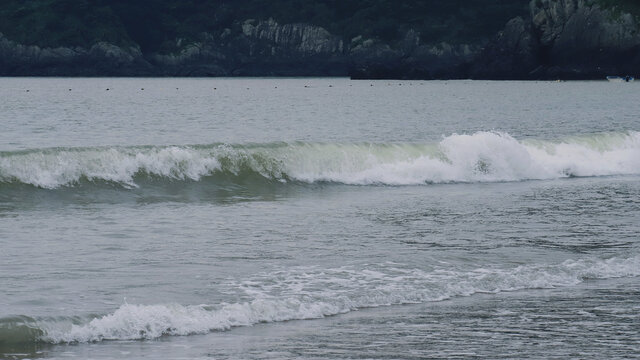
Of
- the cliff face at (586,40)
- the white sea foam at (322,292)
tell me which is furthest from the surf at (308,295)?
the cliff face at (586,40)

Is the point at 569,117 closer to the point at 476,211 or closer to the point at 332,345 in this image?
the point at 476,211

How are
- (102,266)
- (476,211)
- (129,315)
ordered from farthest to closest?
(476,211)
(102,266)
(129,315)

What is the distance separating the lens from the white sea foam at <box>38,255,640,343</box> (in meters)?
13.2

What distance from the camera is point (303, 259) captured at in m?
17.7

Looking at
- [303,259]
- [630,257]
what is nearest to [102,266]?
[303,259]

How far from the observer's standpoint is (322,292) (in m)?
15.3

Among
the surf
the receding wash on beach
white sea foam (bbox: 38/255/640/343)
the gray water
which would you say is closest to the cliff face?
the receding wash on beach

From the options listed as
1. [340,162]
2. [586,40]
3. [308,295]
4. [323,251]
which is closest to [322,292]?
[308,295]

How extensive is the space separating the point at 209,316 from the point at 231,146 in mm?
19920

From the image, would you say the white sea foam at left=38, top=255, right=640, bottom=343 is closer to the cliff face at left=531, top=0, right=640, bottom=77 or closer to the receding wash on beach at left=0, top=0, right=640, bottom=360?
the receding wash on beach at left=0, top=0, right=640, bottom=360

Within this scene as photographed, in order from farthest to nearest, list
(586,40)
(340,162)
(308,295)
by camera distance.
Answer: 1. (586,40)
2. (340,162)
3. (308,295)

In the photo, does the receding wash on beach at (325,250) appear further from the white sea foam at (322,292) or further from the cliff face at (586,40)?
the cliff face at (586,40)

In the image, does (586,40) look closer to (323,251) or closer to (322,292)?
(323,251)

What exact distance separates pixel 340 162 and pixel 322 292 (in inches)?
754
